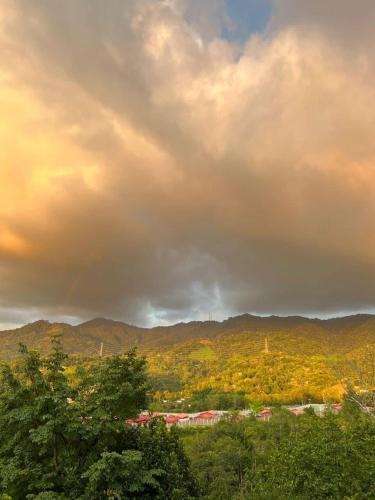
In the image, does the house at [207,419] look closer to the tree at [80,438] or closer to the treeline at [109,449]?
the treeline at [109,449]

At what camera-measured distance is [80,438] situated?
16.2 metres

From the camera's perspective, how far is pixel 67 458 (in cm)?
1562

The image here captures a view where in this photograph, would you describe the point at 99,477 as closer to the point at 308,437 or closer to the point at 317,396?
the point at 308,437

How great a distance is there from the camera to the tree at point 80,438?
14422 millimetres

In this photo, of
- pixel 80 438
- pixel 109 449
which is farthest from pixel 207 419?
pixel 80 438

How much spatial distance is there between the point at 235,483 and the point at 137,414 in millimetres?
23829

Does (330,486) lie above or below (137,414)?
below

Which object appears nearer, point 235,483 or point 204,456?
point 235,483

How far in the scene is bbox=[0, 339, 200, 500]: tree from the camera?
14.4 meters

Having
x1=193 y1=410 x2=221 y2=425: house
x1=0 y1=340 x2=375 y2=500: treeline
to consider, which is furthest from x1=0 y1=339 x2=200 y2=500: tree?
x1=193 y1=410 x2=221 y2=425: house

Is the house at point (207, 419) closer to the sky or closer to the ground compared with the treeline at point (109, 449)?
closer to the ground

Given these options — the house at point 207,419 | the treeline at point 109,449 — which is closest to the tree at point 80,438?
the treeline at point 109,449

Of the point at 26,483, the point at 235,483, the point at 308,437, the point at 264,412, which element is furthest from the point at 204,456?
the point at 264,412

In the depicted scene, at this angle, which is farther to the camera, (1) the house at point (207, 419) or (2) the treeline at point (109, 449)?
(1) the house at point (207, 419)
